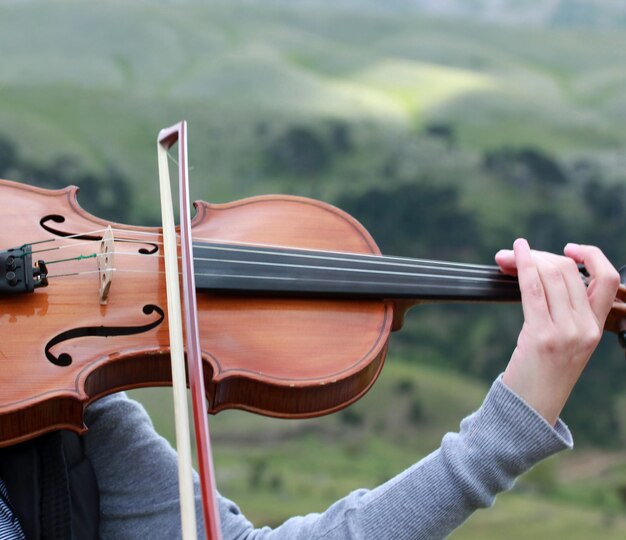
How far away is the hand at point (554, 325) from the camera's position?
0.58 metres

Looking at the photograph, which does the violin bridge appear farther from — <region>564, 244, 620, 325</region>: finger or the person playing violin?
<region>564, 244, 620, 325</region>: finger

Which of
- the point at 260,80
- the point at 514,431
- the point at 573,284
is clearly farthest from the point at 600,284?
the point at 260,80

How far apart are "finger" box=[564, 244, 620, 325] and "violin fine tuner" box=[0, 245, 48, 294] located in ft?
1.45

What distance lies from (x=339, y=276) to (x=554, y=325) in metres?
0.19

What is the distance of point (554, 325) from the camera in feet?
1.96

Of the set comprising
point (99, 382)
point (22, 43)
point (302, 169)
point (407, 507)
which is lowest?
point (407, 507)

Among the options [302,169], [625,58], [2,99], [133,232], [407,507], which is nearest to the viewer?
[407,507]

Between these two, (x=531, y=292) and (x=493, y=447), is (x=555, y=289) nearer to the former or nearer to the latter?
(x=531, y=292)

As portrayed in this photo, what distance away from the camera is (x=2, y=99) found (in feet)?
7.64

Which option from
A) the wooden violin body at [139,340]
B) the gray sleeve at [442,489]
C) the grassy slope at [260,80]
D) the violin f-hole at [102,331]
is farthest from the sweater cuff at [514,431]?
the grassy slope at [260,80]

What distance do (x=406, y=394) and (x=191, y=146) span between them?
39.6 inches

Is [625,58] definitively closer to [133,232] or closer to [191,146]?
[191,146]

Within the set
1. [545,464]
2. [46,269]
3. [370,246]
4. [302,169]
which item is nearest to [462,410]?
[545,464]

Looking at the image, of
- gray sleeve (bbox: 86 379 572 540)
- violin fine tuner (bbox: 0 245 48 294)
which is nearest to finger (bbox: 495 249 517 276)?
gray sleeve (bbox: 86 379 572 540)
